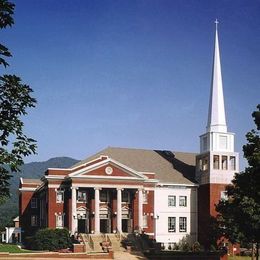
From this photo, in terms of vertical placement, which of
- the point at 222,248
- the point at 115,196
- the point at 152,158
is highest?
the point at 152,158

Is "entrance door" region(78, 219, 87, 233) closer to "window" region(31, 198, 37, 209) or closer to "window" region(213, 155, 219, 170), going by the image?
"window" region(31, 198, 37, 209)

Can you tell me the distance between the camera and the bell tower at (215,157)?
214ft

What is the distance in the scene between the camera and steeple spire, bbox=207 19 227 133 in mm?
66250

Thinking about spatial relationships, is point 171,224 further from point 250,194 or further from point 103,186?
point 250,194

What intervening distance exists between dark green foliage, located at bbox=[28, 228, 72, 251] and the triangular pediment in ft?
22.3

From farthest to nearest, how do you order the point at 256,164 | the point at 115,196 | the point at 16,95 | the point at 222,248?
1. the point at 115,196
2. the point at 222,248
3. the point at 256,164
4. the point at 16,95

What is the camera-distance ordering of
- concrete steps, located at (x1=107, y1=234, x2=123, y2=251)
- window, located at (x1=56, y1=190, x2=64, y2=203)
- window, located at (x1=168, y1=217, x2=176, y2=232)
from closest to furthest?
1. concrete steps, located at (x1=107, y1=234, x2=123, y2=251)
2. window, located at (x1=56, y1=190, x2=64, y2=203)
3. window, located at (x1=168, y1=217, x2=176, y2=232)

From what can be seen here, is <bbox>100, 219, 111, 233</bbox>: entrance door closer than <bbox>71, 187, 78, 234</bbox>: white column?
No

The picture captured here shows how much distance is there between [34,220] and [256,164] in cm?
4225

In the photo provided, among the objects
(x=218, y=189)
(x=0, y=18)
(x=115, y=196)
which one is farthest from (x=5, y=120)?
(x=218, y=189)

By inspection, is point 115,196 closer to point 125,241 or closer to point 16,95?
point 125,241

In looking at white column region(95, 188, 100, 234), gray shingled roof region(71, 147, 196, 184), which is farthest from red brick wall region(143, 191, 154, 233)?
white column region(95, 188, 100, 234)

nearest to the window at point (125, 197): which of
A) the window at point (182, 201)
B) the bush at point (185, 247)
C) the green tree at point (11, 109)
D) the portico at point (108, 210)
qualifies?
the portico at point (108, 210)

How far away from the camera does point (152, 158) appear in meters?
71.2
